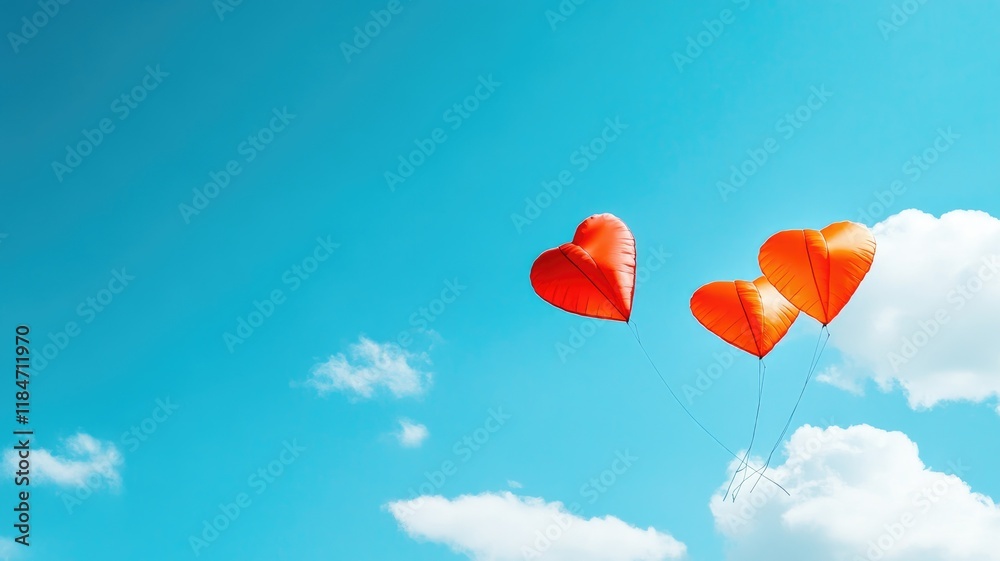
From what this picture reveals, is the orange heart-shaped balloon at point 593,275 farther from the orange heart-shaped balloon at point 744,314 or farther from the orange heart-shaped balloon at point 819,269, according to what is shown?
the orange heart-shaped balloon at point 819,269

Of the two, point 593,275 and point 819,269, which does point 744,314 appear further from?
point 593,275

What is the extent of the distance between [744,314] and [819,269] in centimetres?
230

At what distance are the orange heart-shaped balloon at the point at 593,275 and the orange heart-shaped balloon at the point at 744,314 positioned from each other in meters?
2.43

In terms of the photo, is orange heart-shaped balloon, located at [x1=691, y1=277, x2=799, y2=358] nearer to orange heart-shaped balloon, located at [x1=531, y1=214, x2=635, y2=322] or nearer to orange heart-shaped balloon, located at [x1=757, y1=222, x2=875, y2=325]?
orange heart-shaped balloon, located at [x1=757, y1=222, x2=875, y2=325]

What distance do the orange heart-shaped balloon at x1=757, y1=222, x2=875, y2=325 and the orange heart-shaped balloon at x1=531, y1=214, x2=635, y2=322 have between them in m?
4.11

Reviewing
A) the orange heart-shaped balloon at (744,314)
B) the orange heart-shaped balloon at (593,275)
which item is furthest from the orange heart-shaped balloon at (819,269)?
the orange heart-shaped balloon at (593,275)

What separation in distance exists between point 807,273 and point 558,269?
6685mm

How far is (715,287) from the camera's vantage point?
22.1m

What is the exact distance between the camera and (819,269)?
21.0m

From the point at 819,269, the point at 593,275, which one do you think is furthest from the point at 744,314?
the point at 593,275

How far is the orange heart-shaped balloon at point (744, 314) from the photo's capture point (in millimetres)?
21156

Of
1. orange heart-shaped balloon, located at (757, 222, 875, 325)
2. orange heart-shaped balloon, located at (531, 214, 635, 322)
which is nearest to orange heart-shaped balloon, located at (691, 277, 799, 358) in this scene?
orange heart-shaped balloon, located at (757, 222, 875, 325)

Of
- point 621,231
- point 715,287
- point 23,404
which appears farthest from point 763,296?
point 23,404

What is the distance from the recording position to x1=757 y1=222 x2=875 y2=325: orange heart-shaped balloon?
69.1ft
